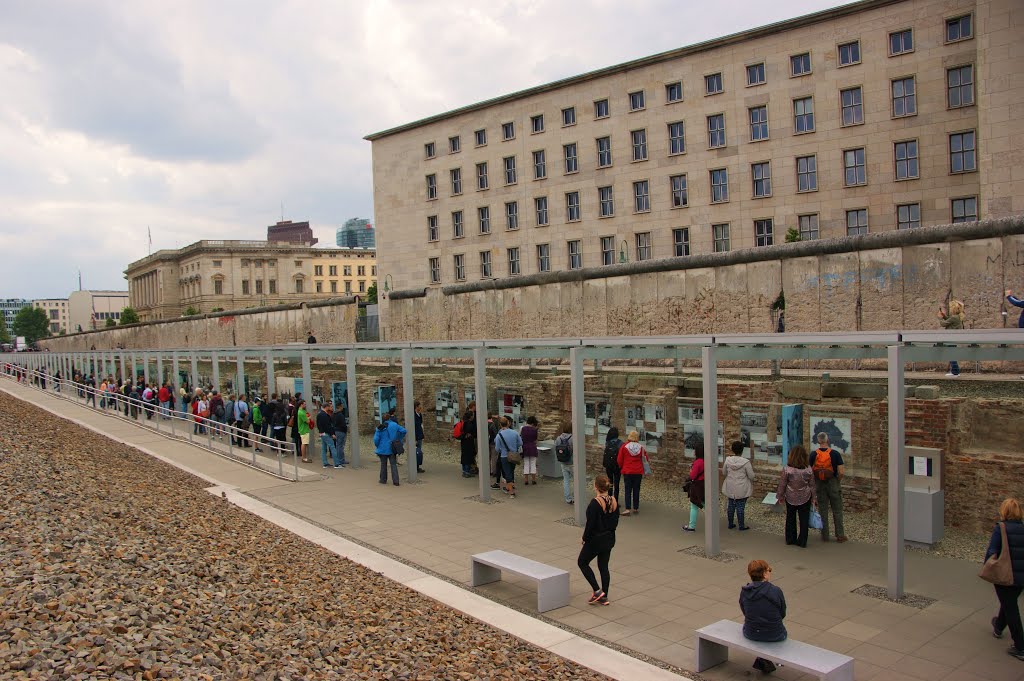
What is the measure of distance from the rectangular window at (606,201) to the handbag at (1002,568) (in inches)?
1573

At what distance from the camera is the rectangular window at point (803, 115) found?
38.0 m

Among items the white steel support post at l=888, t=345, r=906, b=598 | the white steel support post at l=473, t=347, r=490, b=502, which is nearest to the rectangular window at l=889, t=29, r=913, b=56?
the white steel support post at l=473, t=347, r=490, b=502

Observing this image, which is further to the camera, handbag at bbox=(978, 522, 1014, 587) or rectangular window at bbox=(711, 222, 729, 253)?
rectangular window at bbox=(711, 222, 729, 253)

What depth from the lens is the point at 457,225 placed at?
53625 mm

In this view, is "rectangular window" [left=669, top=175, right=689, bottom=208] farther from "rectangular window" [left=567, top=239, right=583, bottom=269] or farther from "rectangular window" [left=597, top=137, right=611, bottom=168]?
"rectangular window" [left=567, top=239, right=583, bottom=269]

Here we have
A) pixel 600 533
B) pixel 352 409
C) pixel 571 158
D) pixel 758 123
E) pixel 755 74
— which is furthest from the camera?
pixel 571 158

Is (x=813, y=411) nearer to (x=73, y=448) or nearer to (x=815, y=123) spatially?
(x=73, y=448)

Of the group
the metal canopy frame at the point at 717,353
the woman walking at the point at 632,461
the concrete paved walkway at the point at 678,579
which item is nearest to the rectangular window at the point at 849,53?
the metal canopy frame at the point at 717,353

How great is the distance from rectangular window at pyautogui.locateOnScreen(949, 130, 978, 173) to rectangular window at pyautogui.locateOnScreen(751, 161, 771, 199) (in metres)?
8.18

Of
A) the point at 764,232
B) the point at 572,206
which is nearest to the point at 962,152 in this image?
the point at 764,232

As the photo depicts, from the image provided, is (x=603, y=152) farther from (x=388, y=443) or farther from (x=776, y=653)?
(x=776, y=653)

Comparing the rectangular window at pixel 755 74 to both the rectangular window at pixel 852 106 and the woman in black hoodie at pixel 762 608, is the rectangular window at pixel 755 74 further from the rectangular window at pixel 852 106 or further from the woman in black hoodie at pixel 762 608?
the woman in black hoodie at pixel 762 608

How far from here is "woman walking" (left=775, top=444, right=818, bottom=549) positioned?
386 inches

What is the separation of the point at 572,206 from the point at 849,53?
1711 cm
